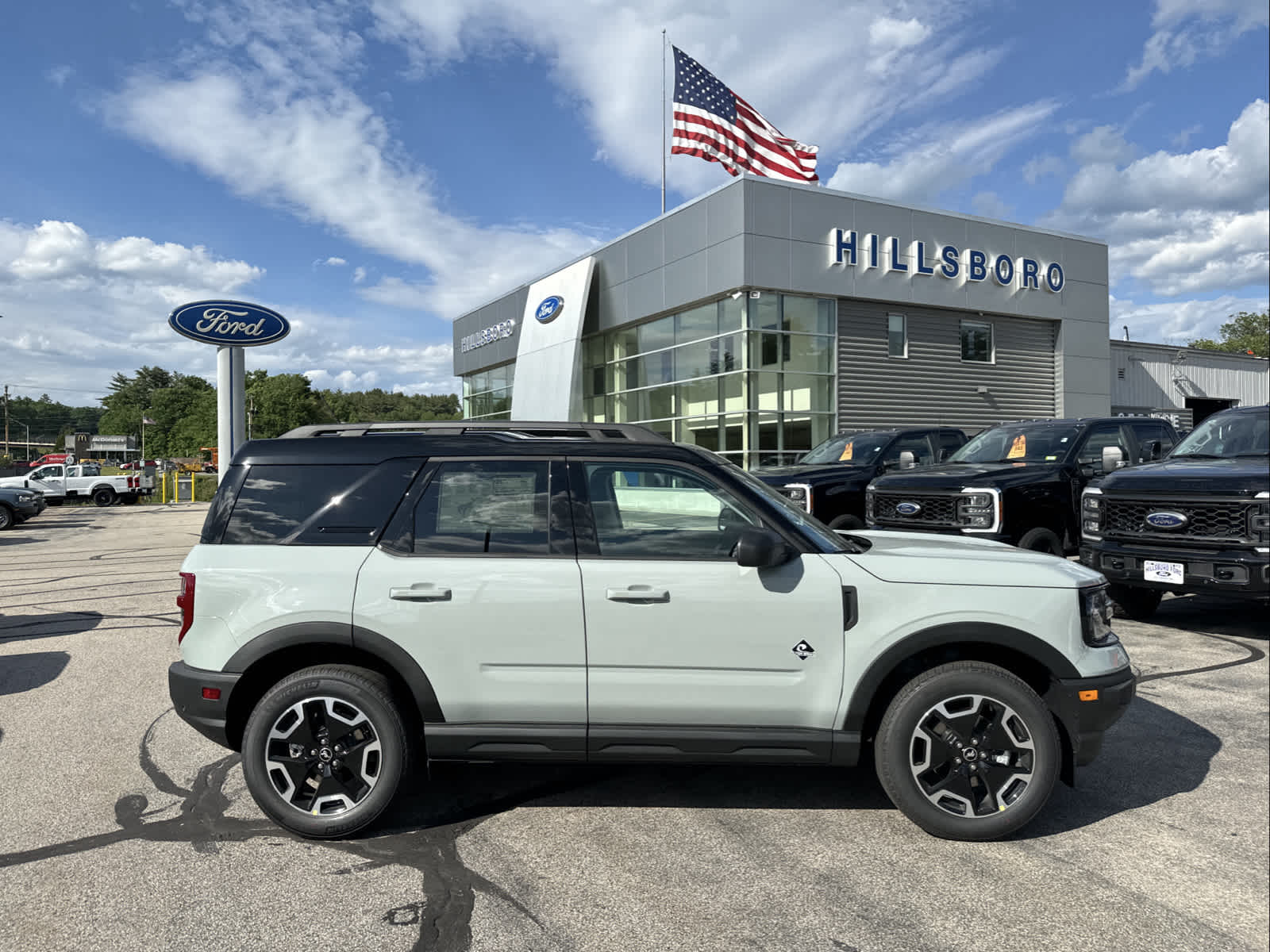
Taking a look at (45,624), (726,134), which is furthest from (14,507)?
(726,134)

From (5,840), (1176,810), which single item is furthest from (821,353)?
(5,840)

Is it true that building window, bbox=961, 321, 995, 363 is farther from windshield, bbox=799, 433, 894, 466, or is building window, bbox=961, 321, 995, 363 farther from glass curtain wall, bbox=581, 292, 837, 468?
windshield, bbox=799, 433, 894, 466

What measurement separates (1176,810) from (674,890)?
7.62 ft

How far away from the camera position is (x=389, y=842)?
3496 millimetres

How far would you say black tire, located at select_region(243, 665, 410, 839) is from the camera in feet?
11.5

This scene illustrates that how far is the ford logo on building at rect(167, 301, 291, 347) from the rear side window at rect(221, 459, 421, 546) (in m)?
12.7

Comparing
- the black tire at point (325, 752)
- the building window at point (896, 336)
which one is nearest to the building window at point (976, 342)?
the building window at point (896, 336)

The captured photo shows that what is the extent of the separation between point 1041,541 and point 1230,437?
6.57 feet

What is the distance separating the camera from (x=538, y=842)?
11.4ft

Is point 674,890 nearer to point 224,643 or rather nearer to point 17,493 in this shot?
point 224,643

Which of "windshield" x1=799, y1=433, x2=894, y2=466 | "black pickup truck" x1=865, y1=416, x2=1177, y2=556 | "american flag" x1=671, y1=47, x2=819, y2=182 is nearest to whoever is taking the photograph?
"black pickup truck" x1=865, y1=416, x2=1177, y2=556

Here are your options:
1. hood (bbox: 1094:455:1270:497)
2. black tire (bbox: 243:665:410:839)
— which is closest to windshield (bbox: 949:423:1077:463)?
hood (bbox: 1094:455:1270:497)

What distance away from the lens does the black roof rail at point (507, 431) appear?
12.7 ft

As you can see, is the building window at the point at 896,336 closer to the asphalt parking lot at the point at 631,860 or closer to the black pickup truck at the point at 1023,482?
the black pickup truck at the point at 1023,482
